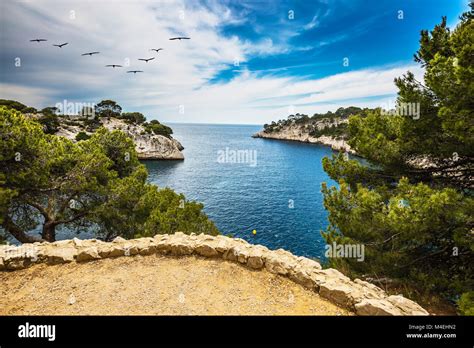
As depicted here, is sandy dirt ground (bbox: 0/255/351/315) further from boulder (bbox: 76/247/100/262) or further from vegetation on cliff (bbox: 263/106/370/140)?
vegetation on cliff (bbox: 263/106/370/140)

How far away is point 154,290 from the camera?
6984mm

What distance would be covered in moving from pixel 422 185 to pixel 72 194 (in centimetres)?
1661

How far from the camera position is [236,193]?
139 feet

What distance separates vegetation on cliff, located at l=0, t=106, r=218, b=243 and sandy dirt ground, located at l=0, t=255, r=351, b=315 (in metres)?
4.88

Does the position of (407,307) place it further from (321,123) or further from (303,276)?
(321,123)

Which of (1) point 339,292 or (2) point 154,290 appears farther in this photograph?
(2) point 154,290

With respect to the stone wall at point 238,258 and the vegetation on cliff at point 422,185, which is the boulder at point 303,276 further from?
the vegetation on cliff at point 422,185

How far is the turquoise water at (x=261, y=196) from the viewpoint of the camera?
88.9 ft

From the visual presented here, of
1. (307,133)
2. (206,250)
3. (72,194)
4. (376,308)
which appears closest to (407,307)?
Answer: (376,308)

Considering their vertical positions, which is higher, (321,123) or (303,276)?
(321,123)

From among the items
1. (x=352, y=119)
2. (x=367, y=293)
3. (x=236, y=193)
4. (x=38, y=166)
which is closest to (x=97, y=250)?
(x=38, y=166)

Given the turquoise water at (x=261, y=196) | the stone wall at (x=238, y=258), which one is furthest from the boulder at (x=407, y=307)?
the turquoise water at (x=261, y=196)

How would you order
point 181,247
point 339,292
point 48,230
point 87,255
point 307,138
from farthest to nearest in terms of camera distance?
1. point 307,138
2. point 48,230
3. point 181,247
4. point 87,255
5. point 339,292
